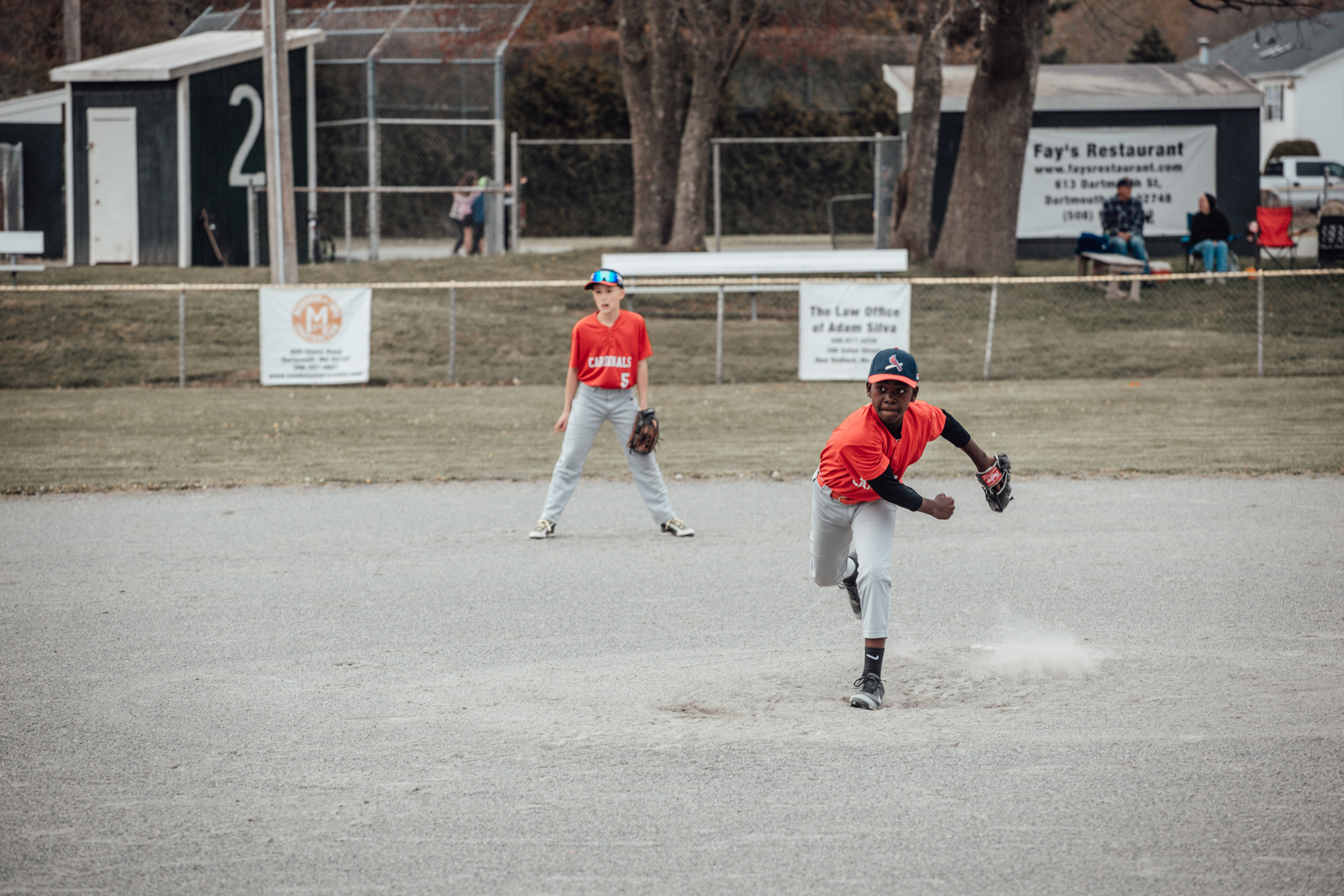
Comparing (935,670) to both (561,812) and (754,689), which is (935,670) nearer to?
(754,689)

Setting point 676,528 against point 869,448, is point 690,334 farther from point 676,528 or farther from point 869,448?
point 869,448

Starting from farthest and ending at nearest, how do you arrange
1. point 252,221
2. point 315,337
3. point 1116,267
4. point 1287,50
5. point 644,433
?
point 1287,50
point 252,221
point 1116,267
point 315,337
point 644,433

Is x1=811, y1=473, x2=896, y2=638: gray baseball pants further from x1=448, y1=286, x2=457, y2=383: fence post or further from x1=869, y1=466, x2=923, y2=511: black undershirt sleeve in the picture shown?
x1=448, y1=286, x2=457, y2=383: fence post

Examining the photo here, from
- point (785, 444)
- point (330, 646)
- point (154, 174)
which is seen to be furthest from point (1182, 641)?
point (154, 174)

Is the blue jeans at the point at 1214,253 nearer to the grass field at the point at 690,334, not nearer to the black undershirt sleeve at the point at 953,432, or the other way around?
the grass field at the point at 690,334

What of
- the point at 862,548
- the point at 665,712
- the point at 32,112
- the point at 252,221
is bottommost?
the point at 665,712

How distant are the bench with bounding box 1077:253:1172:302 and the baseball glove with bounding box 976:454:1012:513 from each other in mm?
16944

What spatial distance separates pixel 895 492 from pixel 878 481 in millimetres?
89

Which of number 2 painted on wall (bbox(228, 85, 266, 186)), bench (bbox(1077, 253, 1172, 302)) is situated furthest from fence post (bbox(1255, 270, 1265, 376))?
number 2 painted on wall (bbox(228, 85, 266, 186))

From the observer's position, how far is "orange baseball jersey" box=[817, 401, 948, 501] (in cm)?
589

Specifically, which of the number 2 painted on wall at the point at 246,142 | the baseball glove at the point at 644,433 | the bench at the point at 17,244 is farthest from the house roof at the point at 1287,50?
the baseball glove at the point at 644,433

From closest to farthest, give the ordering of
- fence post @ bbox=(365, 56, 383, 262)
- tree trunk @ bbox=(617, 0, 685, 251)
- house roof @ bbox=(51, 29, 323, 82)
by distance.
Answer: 1. house roof @ bbox=(51, 29, 323, 82)
2. tree trunk @ bbox=(617, 0, 685, 251)
3. fence post @ bbox=(365, 56, 383, 262)

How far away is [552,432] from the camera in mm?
15133

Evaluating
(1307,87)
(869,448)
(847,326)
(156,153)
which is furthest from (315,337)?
(1307,87)
